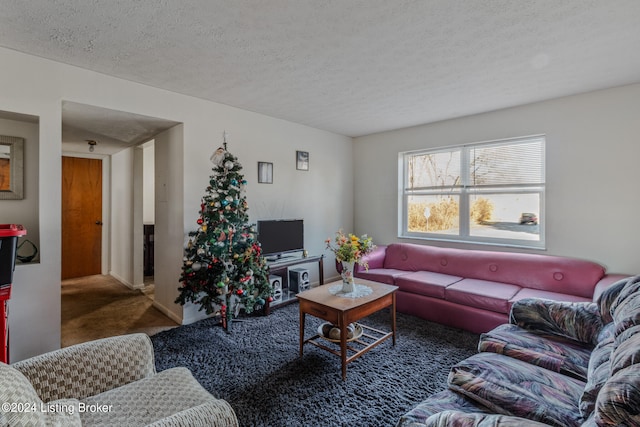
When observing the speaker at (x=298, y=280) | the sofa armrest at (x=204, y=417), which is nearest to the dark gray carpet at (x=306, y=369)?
the speaker at (x=298, y=280)

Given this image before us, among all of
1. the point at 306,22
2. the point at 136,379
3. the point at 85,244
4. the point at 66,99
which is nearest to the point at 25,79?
the point at 66,99

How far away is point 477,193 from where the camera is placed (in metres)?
4.09

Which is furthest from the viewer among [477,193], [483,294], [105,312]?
[477,193]

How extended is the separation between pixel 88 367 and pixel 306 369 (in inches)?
58.3

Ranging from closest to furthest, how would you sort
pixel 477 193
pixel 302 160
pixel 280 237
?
pixel 280 237 < pixel 477 193 < pixel 302 160

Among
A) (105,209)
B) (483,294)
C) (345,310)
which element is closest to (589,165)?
(483,294)

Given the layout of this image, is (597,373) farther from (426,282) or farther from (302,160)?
(302,160)

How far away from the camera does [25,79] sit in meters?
2.42

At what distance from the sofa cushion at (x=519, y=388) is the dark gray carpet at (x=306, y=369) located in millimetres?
639

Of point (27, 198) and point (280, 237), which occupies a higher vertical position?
point (27, 198)

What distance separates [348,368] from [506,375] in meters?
1.21

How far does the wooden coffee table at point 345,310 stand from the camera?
230cm

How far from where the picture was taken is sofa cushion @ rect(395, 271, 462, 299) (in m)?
3.38

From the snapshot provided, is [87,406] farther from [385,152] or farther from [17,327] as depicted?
[385,152]
